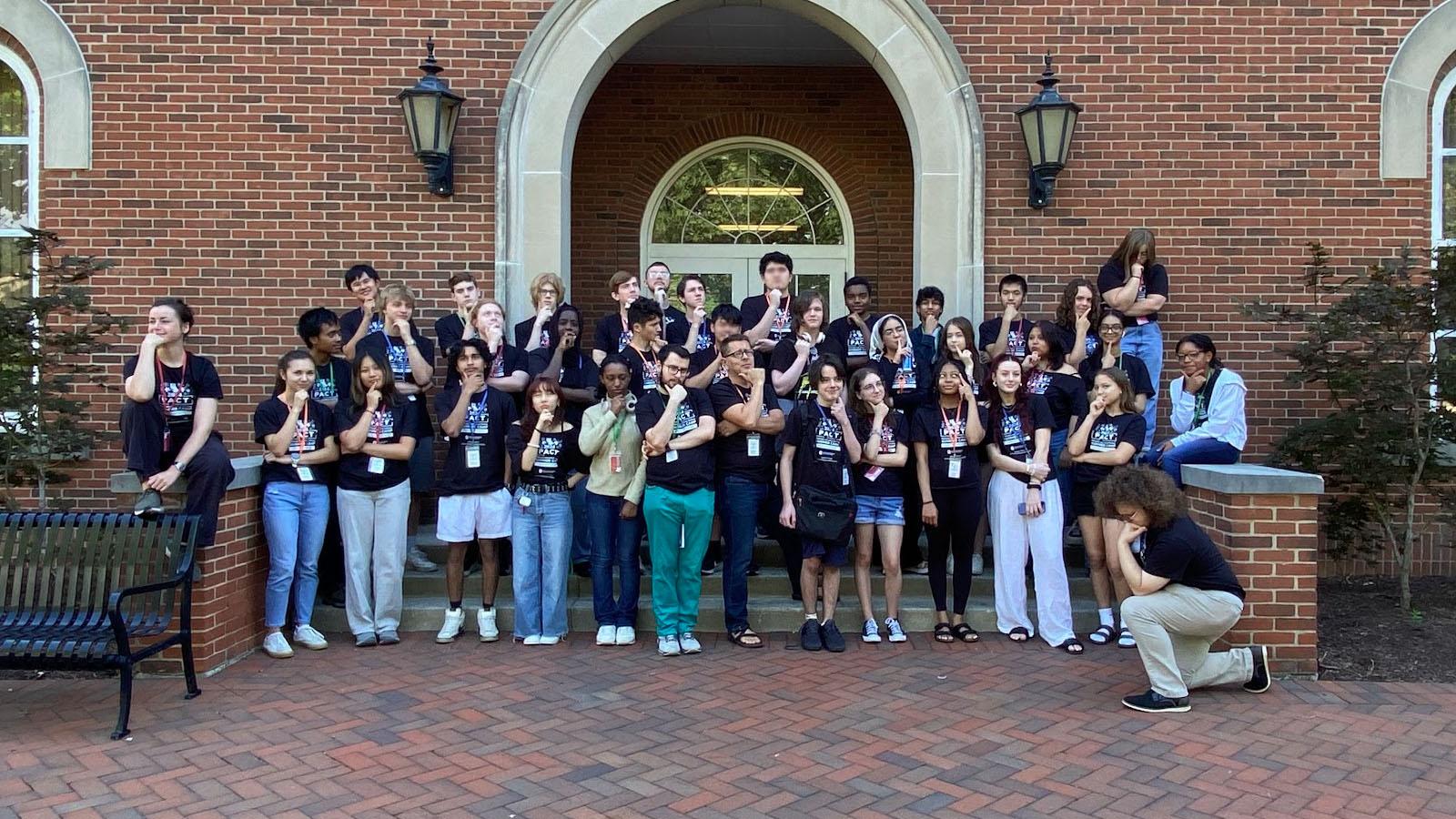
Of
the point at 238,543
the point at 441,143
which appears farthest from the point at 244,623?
the point at 441,143

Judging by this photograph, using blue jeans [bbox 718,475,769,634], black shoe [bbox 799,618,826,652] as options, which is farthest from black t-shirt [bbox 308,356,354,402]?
black shoe [bbox 799,618,826,652]

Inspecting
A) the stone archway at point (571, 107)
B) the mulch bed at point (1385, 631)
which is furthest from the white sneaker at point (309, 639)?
the mulch bed at point (1385, 631)

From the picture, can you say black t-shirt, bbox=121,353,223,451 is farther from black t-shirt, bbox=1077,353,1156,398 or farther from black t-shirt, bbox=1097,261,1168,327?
black t-shirt, bbox=1097,261,1168,327

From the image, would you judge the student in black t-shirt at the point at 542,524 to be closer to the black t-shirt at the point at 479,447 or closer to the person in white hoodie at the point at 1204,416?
the black t-shirt at the point at 479,447

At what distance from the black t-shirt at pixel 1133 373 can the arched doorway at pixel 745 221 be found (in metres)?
4.06

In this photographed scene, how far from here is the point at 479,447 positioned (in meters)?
6.67

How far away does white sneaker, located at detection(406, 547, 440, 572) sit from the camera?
23.8 ft

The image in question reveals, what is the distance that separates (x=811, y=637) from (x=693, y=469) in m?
1.24

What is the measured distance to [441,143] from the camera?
7.82m

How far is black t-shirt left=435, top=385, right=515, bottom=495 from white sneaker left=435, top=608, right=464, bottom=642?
2.45 ft

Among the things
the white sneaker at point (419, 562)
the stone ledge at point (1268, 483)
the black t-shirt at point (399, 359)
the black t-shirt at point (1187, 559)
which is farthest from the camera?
the white sneaker at point (419, 562)

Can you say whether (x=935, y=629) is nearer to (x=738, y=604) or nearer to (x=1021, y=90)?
(x=738, y=604)

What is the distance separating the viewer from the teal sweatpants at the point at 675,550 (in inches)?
252

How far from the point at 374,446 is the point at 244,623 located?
128cm
